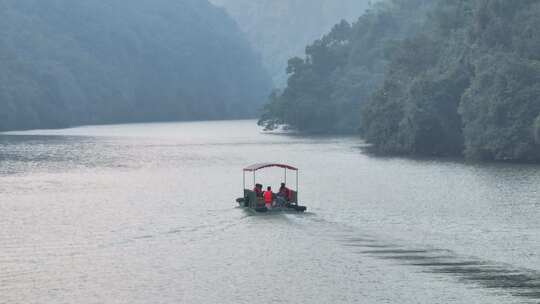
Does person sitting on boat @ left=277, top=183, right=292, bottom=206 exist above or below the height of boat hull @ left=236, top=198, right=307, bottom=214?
above

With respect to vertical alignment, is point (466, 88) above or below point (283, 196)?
above

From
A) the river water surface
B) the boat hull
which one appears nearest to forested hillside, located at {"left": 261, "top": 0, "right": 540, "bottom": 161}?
the river water surface

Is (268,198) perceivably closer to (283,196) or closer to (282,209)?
(283,196)

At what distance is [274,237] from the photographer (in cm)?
5584

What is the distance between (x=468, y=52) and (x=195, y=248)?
64.2m

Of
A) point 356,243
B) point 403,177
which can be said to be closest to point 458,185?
point 403,177

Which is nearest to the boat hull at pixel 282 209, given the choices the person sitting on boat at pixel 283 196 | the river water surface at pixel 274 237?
the person sitting on boat at pixel 283 196

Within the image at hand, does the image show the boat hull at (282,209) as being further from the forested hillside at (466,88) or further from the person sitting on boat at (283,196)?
the forested hillside at (466,88)

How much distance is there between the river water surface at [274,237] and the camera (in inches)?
1702

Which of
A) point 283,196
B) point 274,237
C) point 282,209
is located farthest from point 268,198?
point 274,237

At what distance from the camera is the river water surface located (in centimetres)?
4322

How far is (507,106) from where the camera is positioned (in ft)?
320

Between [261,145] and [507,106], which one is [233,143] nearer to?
[261,145]

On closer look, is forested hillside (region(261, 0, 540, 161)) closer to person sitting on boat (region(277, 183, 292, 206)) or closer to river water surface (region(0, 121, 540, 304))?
river water surface (region(0, 121, 540, 304))
